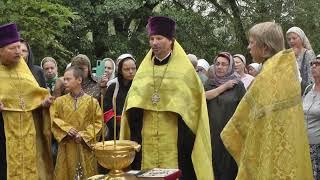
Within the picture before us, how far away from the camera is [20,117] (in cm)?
560

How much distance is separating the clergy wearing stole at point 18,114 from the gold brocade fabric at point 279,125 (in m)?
2.37

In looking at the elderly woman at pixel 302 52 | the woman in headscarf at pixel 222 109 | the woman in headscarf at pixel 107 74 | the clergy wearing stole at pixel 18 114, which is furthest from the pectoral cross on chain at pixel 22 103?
the elderly woman at pixel 302 52

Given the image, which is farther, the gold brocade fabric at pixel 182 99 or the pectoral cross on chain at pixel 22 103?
the pectoral cross on chain at pixel 22 103

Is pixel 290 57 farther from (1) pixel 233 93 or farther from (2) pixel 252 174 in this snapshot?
(1) pixel 233 93

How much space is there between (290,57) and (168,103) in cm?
146

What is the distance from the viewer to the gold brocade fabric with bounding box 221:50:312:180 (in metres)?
3.94

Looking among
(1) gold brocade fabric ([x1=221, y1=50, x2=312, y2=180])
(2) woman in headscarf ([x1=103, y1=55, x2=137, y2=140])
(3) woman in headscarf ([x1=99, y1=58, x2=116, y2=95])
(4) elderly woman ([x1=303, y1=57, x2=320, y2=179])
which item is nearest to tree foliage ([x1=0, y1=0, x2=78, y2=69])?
(3) woman in headscarf ([x1=99, y1=58, x2=116, y2=95])

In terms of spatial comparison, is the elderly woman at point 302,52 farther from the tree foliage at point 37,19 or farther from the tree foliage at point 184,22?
the tree foliage at point 184,22

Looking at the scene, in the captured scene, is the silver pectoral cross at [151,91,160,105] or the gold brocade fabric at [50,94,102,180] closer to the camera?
the silver pectoral cross at [151,91,160,105]

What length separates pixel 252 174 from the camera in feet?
13.4

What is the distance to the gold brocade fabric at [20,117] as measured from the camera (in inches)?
219

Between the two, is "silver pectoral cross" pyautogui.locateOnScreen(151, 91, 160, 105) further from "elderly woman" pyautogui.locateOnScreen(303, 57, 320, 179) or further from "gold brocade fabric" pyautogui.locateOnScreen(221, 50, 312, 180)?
"elderly woman" pyautogui.locateOnScreen(303, 57, 320, 179)

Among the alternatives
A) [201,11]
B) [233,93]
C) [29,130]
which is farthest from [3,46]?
[201,11]

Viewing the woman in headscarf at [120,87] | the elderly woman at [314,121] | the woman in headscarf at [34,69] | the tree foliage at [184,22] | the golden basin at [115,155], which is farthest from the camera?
the tree foliage at [184,22]
